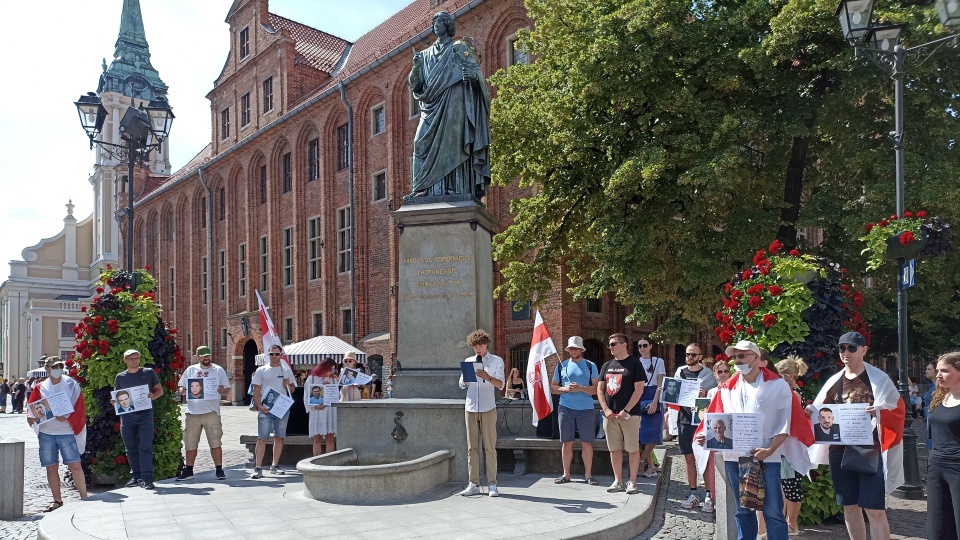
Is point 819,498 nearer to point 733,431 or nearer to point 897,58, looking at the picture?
point 733,431

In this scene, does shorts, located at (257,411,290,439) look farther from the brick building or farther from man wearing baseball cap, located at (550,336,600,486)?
the brick building

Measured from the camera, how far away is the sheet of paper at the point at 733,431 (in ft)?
18.8

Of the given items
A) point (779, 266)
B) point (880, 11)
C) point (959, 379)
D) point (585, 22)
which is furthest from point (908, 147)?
point (959, 379)

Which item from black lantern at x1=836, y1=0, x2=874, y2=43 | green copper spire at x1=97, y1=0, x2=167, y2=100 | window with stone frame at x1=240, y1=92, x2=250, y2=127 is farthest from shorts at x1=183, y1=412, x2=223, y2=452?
green copper spire at x1=97, y1=0, x2=167, y2=100

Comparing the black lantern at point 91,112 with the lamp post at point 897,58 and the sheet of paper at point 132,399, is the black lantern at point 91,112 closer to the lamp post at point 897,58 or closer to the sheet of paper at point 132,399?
the sheet of paper at point 132,399

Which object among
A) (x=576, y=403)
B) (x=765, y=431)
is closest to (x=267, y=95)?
(x=576, y=403)

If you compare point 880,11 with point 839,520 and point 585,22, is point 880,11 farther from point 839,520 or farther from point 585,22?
point 839,520

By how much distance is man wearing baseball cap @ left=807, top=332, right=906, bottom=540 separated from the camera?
5.88 m

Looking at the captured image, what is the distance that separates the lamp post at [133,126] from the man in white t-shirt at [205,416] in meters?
4.48

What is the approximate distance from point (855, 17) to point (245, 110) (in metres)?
34.7

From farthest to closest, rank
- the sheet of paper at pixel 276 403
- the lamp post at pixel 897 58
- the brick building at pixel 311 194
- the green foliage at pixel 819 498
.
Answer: the brick building at pixel 311 194
the lamp post at pixel 897 58
the sheet of paper at pixel 276 403
the green foliage at pixel 819 498

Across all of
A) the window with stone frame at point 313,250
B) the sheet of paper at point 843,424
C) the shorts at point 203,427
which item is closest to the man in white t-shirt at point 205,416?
the shorts at point 203,427

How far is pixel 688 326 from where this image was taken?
17.2 metres

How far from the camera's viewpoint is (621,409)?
8.96m
